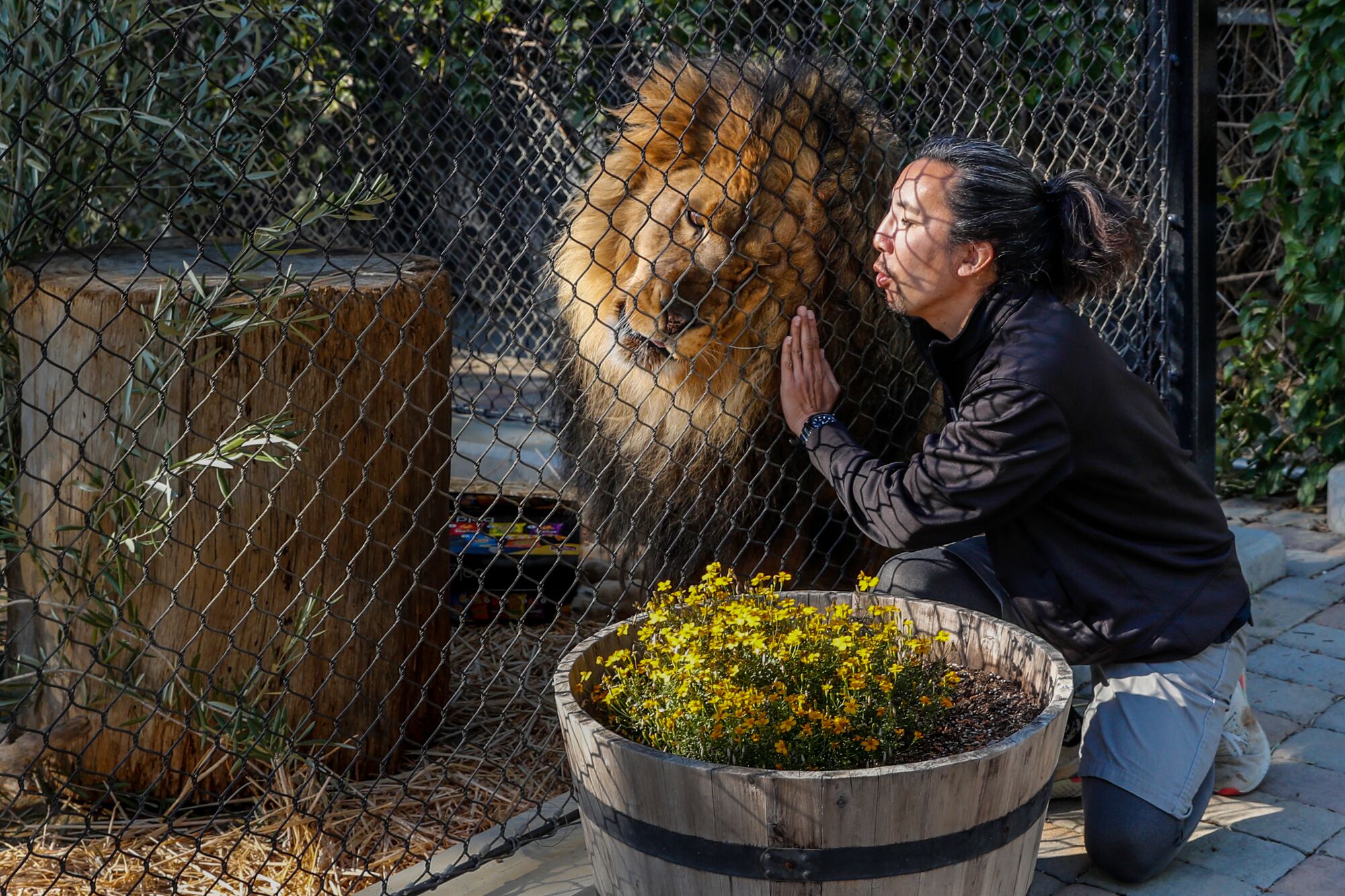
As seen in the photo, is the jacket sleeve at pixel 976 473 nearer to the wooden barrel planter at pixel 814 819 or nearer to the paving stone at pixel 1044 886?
the wooden barrel planter at pixel 814 819

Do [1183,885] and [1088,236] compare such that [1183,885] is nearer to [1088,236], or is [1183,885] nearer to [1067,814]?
[1067,814]

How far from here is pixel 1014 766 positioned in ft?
6.03

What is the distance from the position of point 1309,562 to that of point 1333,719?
116cm

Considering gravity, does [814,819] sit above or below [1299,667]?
above

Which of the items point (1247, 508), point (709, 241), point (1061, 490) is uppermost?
point (709, 241)

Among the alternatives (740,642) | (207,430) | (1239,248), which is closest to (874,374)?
(740,642)

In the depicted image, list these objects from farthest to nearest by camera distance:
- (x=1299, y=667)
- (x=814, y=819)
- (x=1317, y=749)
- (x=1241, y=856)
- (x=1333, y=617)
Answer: (x=1333, y=617) → (x=1299, y=667) → (x=1317, y=749) → (x=1241, y=856) → (x=814, y=819)

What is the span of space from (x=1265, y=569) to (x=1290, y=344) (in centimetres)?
166

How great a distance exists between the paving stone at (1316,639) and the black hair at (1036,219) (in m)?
1.60

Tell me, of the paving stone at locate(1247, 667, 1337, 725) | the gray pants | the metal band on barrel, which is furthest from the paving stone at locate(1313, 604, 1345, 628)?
the metal band on barrel

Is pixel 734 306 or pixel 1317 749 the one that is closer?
pixel 734 306

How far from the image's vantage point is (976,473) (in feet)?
7.27

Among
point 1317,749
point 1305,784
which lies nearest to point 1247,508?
point 1317,749

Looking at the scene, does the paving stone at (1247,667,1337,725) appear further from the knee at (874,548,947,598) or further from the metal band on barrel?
the metal band on barrel
